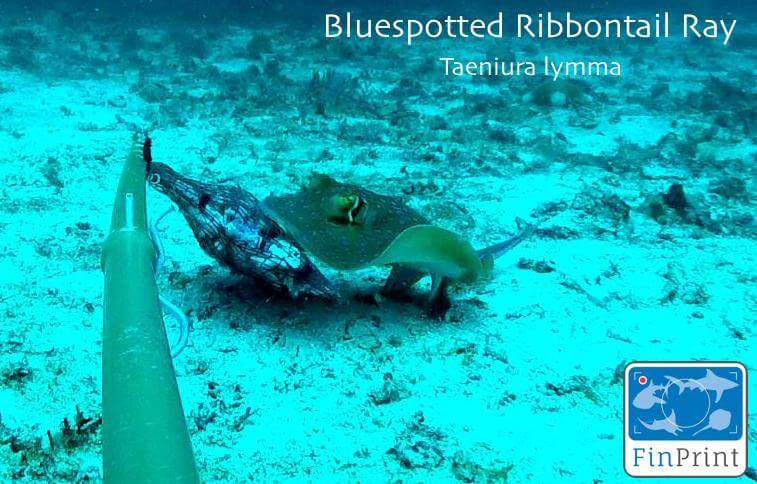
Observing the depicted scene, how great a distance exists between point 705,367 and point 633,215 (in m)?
2.88

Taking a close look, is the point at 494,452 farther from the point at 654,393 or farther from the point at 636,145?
the point at 636,145

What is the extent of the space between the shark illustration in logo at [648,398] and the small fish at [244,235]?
6.08 feet

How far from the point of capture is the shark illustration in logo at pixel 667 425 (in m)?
2.79

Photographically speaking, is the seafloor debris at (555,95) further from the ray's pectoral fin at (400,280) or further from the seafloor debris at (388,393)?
the seafloor debris at (388,393)

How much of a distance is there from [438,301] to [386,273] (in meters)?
0.65

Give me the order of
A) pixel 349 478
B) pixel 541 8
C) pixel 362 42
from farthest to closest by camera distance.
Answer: pixel 541 8, pixel 362 42, pixel 349 478

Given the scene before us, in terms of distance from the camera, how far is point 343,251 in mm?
3242

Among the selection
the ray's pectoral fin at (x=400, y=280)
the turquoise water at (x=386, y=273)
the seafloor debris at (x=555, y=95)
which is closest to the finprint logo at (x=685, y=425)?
the turquoise water at (x=386, y=273)

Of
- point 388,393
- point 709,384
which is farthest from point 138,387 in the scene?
point 709,384

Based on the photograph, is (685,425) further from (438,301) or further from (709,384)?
(438,301)

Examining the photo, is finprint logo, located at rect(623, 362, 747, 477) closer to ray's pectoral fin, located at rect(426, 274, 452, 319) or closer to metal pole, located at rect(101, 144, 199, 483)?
ray's pectoral fin, located at rect(426, 274, 452, 319)

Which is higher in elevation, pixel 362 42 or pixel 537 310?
pixel 362 42

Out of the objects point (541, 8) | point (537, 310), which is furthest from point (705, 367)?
point (541, 8)

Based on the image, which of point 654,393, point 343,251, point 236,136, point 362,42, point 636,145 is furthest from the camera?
point 362,42
